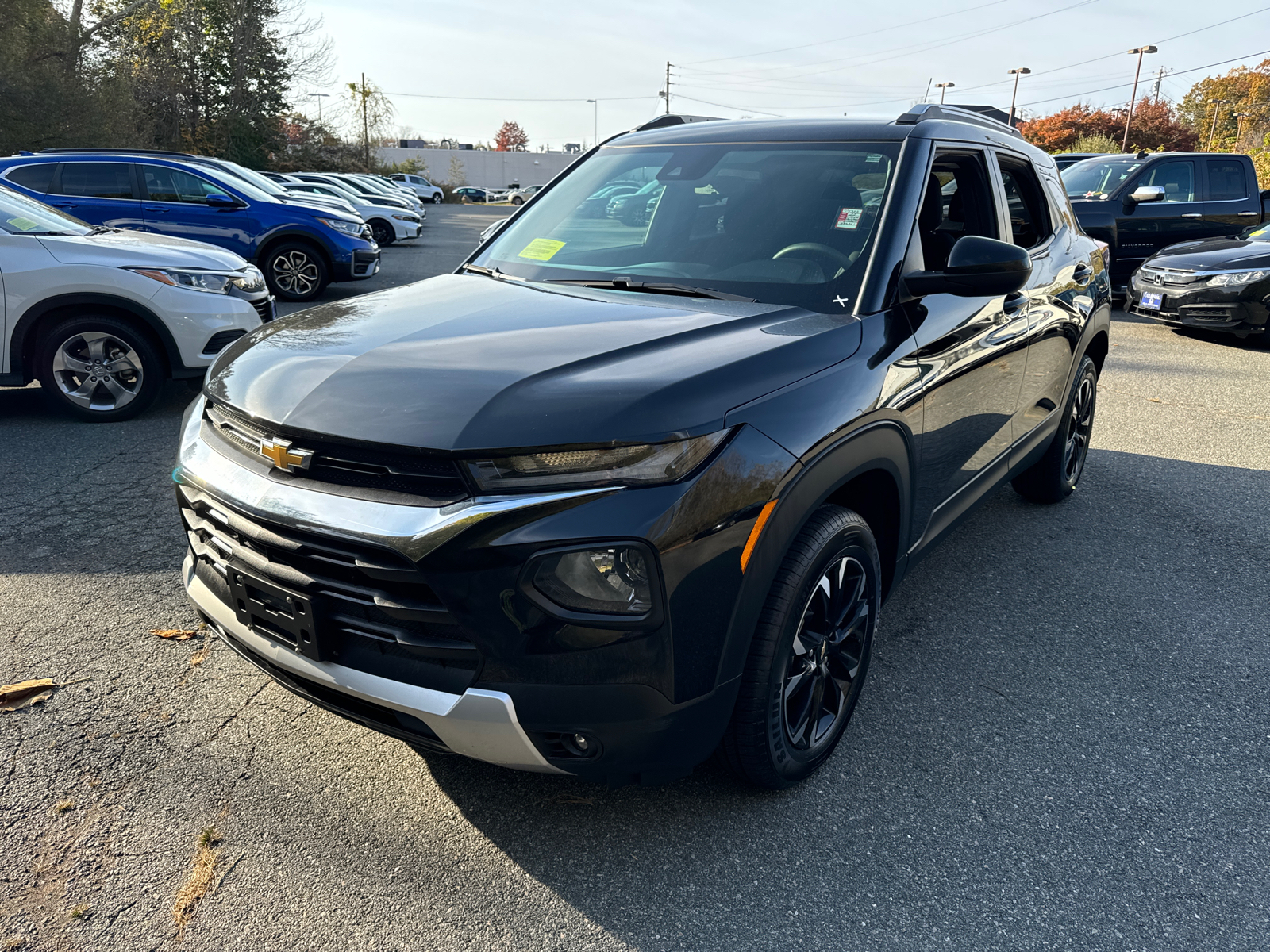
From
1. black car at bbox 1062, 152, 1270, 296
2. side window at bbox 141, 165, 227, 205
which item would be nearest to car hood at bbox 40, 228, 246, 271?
side window at bbox 141, 165, 227, 205

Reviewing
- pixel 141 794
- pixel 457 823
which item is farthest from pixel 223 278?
pixel 457 823

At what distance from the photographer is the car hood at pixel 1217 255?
950cm

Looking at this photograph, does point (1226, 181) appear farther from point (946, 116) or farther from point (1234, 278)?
point (946, 116)

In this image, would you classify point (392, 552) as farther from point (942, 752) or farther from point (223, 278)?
point (223, 278)

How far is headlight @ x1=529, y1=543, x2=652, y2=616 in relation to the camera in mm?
1858

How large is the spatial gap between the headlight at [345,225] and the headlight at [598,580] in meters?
10.6

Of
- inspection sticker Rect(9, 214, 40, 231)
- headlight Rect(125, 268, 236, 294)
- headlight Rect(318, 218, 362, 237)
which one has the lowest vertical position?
headlight Rect(125, 268, 236, 294)

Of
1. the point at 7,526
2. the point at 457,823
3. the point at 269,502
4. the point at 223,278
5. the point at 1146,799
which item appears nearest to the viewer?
the point at 269,502

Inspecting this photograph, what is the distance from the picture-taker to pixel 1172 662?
3328 mm

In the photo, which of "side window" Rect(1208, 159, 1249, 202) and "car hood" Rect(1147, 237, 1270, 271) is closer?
"car hood" Rect(1147, 237, 1270, 271)

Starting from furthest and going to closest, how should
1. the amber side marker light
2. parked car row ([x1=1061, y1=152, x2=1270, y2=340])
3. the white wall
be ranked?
the white wall < parked car row ([x1=1061, y1=152, x2=1270, y2=340]) < the amber side marker light

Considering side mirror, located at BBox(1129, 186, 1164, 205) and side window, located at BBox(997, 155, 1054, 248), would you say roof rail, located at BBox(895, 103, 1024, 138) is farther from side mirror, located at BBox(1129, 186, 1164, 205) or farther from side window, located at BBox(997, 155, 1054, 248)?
side mirror, located at BBox(1129, 186, 1164, 205)

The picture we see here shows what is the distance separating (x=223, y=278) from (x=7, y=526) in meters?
2.64

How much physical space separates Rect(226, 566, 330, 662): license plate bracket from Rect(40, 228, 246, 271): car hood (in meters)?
4.63
